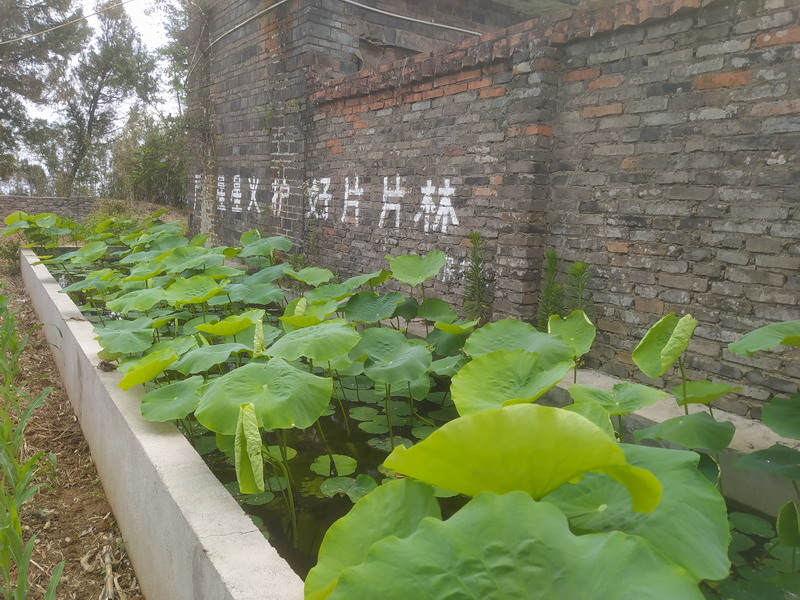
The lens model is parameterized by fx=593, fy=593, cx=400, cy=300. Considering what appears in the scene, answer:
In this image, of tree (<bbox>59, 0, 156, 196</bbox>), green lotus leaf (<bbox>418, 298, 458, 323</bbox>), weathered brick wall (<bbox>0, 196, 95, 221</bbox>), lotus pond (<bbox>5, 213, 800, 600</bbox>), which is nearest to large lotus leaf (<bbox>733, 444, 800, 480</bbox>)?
lotus pond (<bbox>5, 213, 800, 600</bbox>)

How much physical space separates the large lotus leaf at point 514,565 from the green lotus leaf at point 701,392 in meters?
1.25

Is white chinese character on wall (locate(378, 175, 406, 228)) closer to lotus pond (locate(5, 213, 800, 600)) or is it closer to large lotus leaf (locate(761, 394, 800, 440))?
lotus pond (locate(5, 213, 800, 600))

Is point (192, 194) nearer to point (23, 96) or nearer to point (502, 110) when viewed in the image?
point (502, 110)

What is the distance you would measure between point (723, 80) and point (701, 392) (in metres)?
1.61

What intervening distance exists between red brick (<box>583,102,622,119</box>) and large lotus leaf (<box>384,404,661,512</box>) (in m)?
2.80

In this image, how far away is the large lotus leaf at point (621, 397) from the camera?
1765mm

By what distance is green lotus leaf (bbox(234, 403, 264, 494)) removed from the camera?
1483mm

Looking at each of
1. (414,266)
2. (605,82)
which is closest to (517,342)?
(414,266)

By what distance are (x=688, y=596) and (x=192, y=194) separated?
27.6ft

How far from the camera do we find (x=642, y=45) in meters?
3.10

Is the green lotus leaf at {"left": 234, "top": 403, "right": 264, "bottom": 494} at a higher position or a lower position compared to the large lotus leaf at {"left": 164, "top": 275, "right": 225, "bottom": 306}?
Answer: lower

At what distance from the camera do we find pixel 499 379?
166cm

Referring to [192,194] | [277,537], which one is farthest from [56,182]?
[277,537]

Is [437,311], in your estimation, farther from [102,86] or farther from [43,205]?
[102,86]
